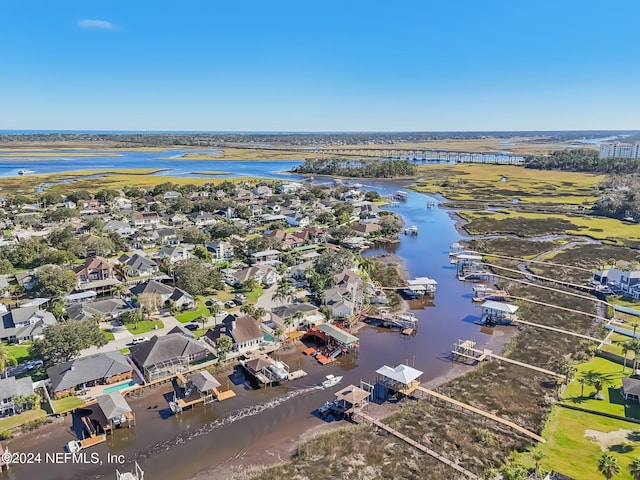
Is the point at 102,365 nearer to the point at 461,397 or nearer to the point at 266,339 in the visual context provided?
the point at 266,339

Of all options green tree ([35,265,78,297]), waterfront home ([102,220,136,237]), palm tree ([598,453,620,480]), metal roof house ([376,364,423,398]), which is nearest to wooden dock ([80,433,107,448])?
metal roof house ([376,364,423,398])

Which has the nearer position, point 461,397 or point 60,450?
point 60,450

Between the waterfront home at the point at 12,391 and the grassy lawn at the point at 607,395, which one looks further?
the grassy lawn at the point at 607,395

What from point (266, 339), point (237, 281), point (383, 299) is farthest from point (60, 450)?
point (383, 299)

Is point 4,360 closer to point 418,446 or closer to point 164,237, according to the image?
point 418,446

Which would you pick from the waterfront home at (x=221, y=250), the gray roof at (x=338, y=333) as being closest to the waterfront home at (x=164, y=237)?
the waterfront home at (x=221, y=250)

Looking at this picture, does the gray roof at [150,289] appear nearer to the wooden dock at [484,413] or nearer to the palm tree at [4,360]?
the palm tree at [4,360]
